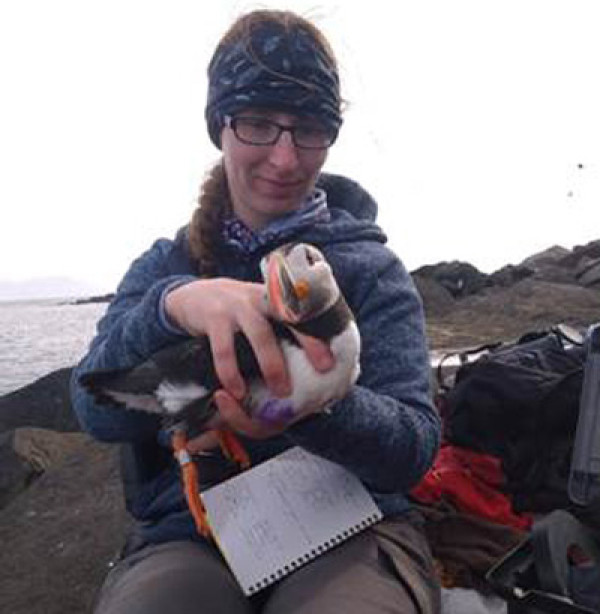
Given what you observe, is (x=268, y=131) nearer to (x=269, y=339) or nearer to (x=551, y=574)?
(x=269, y=339)

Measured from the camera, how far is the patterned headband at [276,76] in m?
2.38

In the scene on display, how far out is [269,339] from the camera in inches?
64.7

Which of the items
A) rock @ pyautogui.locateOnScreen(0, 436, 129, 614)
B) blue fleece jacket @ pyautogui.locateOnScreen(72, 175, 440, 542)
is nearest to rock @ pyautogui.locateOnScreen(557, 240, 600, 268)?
rock @ pyautogui.locateOnScreen(0, 436, 129, 614)

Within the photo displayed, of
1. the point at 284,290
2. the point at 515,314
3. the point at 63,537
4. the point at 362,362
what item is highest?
the point at 284,290

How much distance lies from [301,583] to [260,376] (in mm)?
633

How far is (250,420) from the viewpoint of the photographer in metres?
1.74

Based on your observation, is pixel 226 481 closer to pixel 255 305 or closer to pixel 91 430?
pixel 91 430

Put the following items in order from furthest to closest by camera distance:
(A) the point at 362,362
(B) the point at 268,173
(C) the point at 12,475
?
(C) the point at 12,475
(B) the point at 268,173
(A) the point at 362,362

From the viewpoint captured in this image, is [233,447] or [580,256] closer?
[233,447]

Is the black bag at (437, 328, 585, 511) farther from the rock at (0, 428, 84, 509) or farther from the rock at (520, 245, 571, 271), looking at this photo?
the rock at (520, 245, 571, 271)

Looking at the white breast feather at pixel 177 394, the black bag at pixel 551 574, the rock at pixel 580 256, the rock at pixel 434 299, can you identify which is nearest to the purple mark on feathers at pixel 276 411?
the white breast feather at pixel 177 394

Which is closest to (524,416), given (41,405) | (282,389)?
(282,389)

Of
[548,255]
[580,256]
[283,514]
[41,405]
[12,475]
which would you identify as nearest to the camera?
[283,514]

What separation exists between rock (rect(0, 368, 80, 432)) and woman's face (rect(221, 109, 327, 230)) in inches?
294
